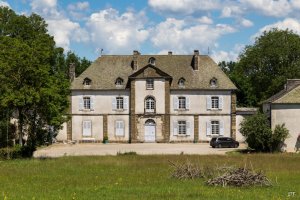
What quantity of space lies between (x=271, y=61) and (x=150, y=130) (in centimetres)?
2626

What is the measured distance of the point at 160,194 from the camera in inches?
728

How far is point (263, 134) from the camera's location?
153ft

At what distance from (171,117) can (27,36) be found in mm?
18880

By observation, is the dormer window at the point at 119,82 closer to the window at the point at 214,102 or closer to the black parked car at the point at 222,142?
the window at the point at 214,102

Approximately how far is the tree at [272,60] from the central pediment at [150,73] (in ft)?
74.5

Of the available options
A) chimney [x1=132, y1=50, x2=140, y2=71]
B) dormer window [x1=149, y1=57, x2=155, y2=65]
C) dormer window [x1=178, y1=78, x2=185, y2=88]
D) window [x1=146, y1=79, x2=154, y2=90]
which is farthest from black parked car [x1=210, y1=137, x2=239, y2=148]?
chimney [x1=132, y1=50, x2=140, y2=71]

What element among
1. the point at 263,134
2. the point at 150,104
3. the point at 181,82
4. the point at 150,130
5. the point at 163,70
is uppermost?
the point at 163,70

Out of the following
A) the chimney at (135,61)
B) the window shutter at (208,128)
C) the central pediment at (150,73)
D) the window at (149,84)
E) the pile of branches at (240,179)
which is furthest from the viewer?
the chimney at (135,61)

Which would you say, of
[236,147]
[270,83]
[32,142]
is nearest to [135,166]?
[32,142]

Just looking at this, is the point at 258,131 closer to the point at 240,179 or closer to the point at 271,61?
the point at 240,179

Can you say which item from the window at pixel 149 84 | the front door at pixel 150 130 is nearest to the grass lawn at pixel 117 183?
the front door at pixel 150 130

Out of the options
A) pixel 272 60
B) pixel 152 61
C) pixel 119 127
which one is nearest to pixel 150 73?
pixel 152 61

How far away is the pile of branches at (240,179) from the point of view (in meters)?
21.0

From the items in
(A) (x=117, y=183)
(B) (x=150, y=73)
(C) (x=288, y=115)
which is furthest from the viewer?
(B) (x=150, y=73)
